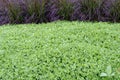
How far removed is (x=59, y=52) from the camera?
292 centimetres

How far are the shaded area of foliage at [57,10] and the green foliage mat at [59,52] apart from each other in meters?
0.51

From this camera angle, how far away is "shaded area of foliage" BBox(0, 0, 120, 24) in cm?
423

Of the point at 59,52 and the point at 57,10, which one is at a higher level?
the point at 57,10

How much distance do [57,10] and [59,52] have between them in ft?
4.92

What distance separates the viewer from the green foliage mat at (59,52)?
104 inches

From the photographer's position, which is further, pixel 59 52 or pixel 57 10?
pixel 57 10

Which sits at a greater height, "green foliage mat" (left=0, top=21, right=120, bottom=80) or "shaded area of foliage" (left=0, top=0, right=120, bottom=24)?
"shaded area of foliage" (left=0, top=0, right=120, bottom=24)

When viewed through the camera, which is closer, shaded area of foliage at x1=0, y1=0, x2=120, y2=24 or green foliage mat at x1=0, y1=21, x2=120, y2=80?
green foliage mat at x1=0, y1=21, x2=120, y2=80

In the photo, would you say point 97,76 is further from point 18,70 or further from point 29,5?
point 29,5

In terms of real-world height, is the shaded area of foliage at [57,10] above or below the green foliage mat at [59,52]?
above

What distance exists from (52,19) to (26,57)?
1.53m

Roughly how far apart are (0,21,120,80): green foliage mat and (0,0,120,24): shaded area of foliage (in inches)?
20.3

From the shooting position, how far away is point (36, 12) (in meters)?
4.34

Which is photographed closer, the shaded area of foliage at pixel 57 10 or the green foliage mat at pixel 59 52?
the green foliage mat at pixel 59 52
